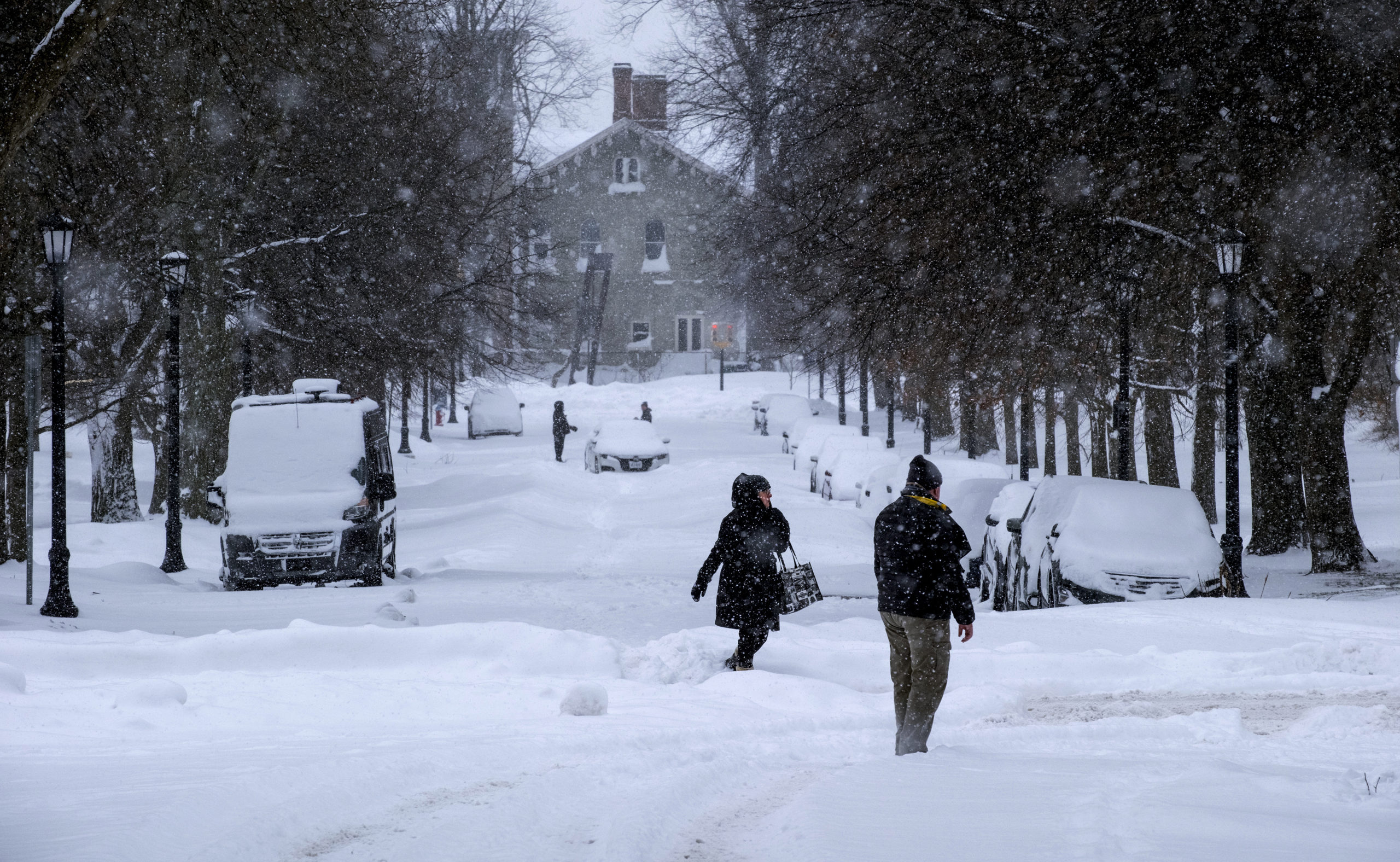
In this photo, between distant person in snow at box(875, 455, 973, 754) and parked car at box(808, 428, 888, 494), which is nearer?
distant person in snow at box(875, 455, 973, 754)

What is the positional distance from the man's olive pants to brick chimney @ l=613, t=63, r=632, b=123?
2645 inches

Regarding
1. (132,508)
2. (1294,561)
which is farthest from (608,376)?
(1294,561)

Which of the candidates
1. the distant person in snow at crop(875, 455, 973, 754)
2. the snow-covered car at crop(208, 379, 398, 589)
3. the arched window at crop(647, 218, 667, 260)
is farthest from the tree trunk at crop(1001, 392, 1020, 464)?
the arched window at crop(647, 218, 667, 260)

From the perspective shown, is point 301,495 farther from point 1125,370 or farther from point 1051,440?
point 1051,440

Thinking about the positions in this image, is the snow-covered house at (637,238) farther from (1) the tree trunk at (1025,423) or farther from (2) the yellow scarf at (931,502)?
(2) the yellow scarf at (931,502)

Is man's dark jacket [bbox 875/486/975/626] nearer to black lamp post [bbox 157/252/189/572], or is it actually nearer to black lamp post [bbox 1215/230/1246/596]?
black lamp post [bbox 1215/230/1246/596]

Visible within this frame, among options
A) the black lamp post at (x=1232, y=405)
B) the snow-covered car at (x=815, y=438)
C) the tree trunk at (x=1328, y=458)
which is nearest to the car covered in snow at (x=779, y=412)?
the snow-covered car at (x=815, y=438)

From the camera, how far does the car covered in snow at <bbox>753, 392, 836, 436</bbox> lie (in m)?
52.4

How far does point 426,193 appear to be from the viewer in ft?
75.7

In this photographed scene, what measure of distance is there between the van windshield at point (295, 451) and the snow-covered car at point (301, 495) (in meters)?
0.01

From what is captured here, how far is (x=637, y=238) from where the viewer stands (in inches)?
2813

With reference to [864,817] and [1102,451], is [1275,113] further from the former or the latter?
[1102,451]

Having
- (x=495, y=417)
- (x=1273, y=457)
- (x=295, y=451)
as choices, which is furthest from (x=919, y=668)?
(x=495, y=417)

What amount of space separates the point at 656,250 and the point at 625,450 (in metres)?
37.7
